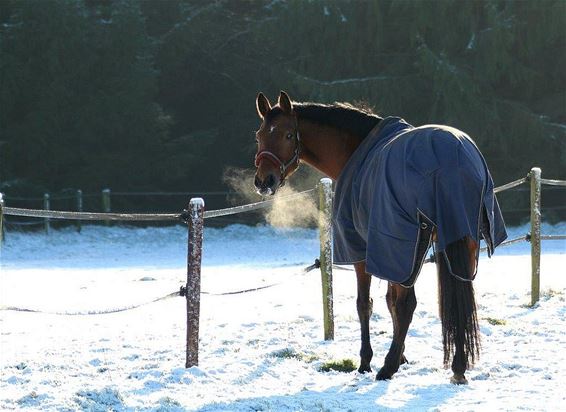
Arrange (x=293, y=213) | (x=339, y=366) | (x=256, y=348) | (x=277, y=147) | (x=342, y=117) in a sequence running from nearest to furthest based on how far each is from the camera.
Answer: (x=339, y=366) → (x=277, y=147) → (x=342, y=117) → (x=256, y=348) → (x=293, y=213)

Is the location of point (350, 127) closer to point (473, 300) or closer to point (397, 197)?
point (397, 197)

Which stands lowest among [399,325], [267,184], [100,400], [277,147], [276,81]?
[100,400]

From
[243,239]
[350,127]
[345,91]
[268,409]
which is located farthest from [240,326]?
[345,91]

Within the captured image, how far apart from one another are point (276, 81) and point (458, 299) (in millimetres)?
18066

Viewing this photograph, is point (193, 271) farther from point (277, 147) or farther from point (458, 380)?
point (458, 380)

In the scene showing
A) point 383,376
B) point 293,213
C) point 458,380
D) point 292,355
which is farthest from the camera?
point 293,213

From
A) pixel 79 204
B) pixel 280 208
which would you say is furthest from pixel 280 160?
pixel 79 204

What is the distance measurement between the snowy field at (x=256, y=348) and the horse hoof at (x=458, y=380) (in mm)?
47

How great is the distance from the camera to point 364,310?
18.0ft

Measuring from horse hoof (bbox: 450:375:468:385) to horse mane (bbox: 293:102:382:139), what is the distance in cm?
171

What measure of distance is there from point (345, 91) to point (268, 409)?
17699 mm

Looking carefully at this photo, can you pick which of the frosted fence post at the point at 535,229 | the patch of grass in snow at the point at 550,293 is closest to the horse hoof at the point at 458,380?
the frosted fence post at the point at 535,229

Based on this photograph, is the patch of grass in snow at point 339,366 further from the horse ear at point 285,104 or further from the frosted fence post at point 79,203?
the frosted fence post at point 79,203

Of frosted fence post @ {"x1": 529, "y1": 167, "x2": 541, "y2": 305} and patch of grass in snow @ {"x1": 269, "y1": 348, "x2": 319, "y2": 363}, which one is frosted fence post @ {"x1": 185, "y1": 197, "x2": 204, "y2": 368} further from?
frosted fence post @ {"x1": 529, "y1": 167, "x2": 541, "y2": 305}
